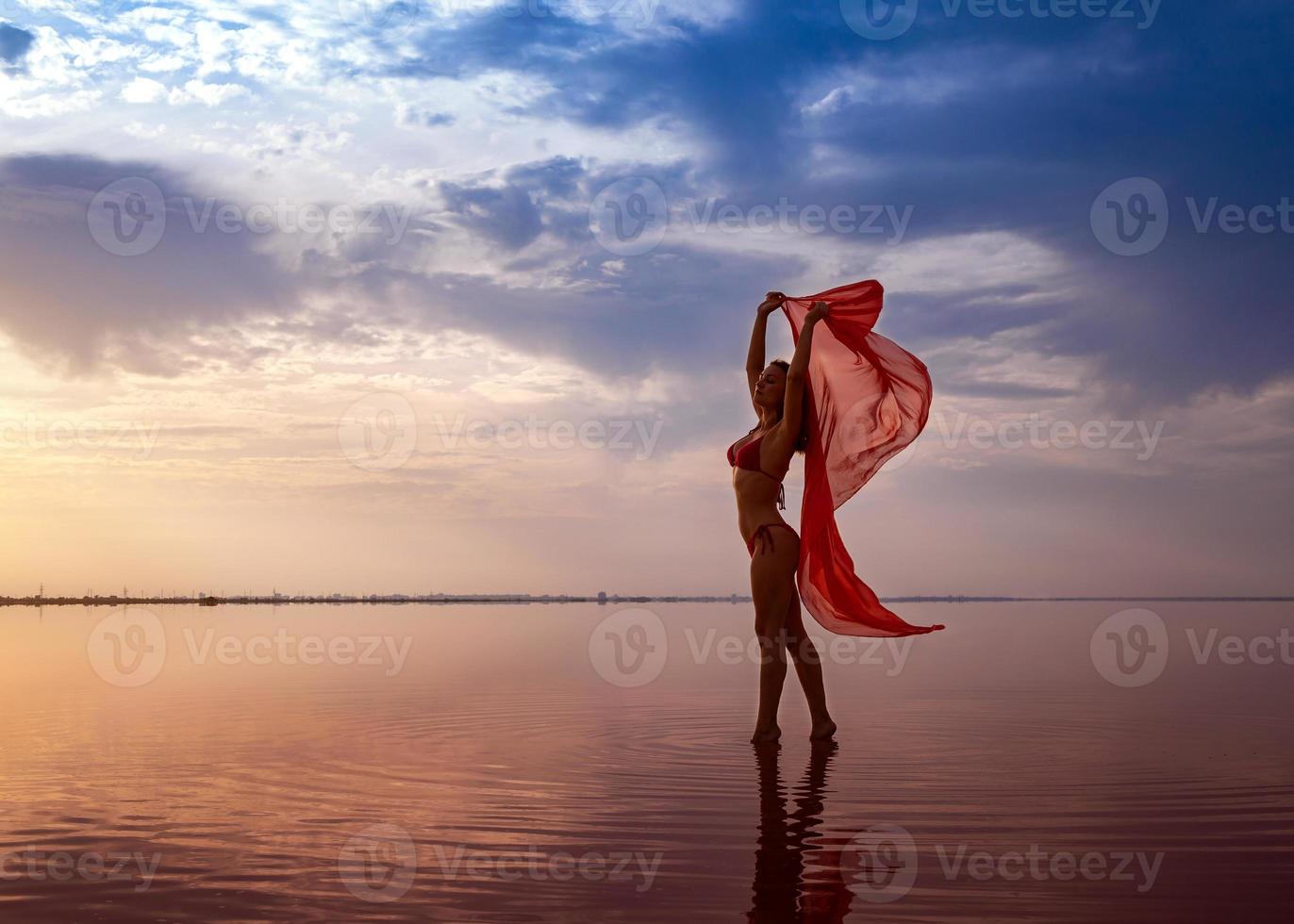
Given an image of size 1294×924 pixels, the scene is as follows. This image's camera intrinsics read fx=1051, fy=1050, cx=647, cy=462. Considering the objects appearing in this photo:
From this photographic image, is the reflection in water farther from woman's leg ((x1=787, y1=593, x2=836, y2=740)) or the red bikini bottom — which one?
the red bikini bottom

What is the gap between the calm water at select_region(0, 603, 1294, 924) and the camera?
193 inches

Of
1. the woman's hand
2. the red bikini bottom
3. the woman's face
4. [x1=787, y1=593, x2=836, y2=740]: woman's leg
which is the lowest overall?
[x1=787, y1=593, x2=836, y2=740]: woman's leg

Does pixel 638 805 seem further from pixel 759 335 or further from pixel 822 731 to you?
Answer: pixel 759 335

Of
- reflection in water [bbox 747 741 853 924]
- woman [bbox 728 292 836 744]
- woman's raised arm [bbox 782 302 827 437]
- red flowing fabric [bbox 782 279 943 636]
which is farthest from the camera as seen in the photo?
red flowing fabric [bbox 782 279 943 636]

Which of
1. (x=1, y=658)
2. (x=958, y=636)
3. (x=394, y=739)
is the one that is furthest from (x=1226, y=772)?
(x=958, y=636)

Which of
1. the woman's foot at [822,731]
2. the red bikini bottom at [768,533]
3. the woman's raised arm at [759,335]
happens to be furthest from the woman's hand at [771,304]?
the woman's foot at [822,731]

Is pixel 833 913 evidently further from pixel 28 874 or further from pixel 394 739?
pixel 394 739

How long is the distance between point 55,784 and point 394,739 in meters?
3.07

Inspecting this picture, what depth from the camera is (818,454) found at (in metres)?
10.3

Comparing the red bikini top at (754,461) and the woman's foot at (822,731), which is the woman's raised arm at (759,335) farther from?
the woman's foot at (822,731)

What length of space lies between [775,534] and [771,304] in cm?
237

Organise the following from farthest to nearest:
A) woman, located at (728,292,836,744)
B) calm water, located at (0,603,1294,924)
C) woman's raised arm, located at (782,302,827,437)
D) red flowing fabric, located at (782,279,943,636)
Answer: red flowing fabric, located at (782,279,943,636), woman, located at (728,292,836,744), woman's raised arm, located at (782,302,827,437), calm water, located at (0,603,1294,924)

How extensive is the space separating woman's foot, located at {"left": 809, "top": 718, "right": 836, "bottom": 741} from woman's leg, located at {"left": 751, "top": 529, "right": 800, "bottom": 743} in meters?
0.35

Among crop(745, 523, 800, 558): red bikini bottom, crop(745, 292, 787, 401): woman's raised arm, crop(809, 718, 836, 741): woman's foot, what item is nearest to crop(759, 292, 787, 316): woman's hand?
crop(745, 292, 787, 401): woman's raised arm
